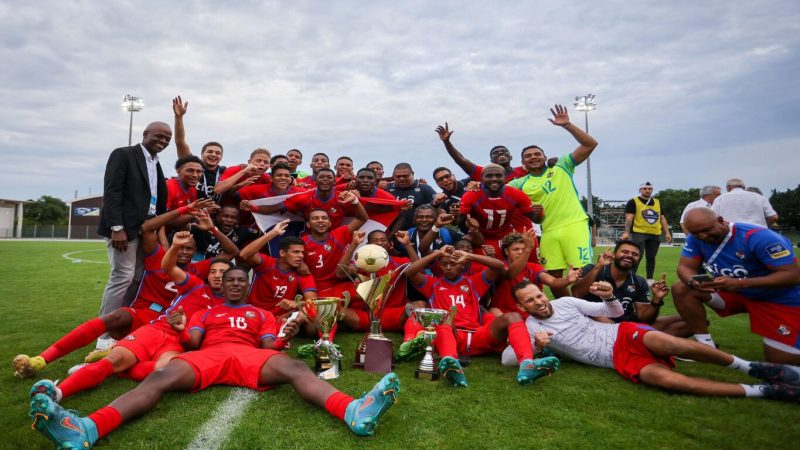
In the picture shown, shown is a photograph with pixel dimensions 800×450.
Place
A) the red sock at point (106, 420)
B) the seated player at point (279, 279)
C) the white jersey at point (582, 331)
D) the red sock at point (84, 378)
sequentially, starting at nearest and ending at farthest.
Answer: the red sock at point (106, 420), the red sock at point (84, 378), the white jersey at point (582, 331), the seated player at point (279, 279)

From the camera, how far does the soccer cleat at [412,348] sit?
3.94 meters

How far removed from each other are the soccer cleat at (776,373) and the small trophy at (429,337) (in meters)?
2.28

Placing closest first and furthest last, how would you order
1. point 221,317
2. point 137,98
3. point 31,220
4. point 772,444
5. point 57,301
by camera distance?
point 772,444 < point 221,317 < point 57,301 < point 137,98 < point 31,220

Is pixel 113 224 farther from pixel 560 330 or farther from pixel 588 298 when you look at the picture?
pixel 588 298

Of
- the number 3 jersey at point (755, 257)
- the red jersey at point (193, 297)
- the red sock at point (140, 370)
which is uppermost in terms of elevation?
the number 3 jersey at point (755, 257)

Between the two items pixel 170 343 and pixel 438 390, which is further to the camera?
pixel 170 343

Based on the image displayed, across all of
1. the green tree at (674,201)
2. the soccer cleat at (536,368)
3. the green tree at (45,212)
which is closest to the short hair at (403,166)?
the soccer cleat at (536,368)

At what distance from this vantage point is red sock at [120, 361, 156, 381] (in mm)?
3508

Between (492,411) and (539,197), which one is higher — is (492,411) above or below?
below

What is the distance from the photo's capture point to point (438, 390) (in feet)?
11.1

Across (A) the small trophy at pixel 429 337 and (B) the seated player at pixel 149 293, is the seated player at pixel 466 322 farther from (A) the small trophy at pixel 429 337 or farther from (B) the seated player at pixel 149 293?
(B) the seated player at pixel 149 293

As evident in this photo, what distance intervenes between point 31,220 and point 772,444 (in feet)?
243

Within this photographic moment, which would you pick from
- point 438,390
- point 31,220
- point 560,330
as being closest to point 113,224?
point 438,390

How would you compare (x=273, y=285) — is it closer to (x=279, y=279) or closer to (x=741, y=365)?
(x=279, y=279)
